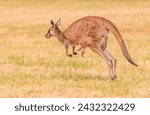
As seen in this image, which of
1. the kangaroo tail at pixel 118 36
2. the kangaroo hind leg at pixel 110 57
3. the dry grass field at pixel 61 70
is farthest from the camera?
the kangaroo hind leg at pixel 110 57

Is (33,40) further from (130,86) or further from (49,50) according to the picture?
(130,86)

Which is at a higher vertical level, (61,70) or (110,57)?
(110,57)

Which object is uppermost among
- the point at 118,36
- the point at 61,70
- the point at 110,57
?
the point at 118,36

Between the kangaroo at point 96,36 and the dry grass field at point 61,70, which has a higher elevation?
the kangaroo at point 96,36

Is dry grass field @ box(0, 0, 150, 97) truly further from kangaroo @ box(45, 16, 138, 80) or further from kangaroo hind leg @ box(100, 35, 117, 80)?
kangaroo @ box(45, 16, 138, 80)

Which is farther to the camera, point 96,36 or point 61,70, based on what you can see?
point 61,70

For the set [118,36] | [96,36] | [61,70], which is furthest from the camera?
[61,70]

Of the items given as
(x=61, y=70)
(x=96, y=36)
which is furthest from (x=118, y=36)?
(x=61, y=70)

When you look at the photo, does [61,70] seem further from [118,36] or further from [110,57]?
[118,36]

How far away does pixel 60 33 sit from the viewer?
45.9 ft

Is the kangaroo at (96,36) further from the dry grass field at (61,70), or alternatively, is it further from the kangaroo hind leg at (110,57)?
the dry grass field at (61,70)

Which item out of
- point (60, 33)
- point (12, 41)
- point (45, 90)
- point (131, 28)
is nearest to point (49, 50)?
point (12, 41)

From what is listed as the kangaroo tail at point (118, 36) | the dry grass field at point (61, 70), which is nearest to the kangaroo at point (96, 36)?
the kangaroo tail at point (118, 36)

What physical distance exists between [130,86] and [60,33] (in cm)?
210
